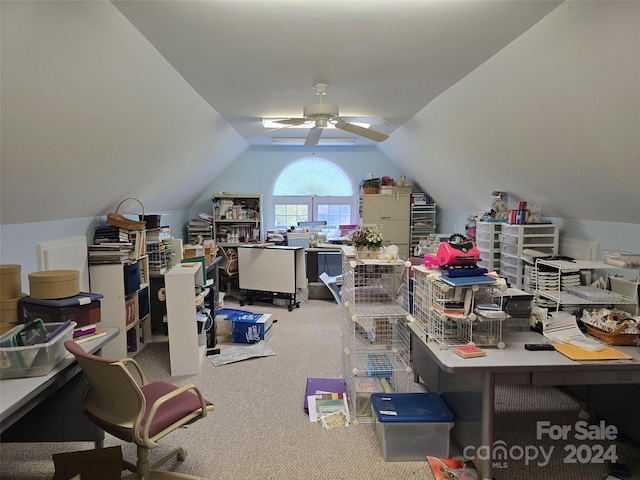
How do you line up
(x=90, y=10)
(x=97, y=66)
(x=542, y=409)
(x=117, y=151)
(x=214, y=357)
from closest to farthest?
(x=90, y=10)
(x=97, y=66)
(x=542, y=409)
(x=117, y=151)
(x=214, y=357)

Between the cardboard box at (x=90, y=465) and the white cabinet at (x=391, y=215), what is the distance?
14.8ft

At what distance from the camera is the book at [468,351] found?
1.84 metres

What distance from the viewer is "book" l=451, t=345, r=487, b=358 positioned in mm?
1836

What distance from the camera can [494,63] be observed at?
8.37 feet

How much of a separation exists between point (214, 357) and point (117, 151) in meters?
2.01

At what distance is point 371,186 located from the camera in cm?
583

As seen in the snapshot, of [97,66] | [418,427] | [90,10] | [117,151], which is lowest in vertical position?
[418,427]

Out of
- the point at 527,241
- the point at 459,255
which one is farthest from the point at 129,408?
the point at 527,241

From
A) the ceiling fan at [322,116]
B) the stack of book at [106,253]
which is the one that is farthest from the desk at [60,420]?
the ceiling fan at [322,116]

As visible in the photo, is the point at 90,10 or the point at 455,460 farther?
the point at 455,460

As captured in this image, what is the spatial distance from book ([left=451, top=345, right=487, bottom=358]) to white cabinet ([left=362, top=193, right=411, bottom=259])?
3852 mm

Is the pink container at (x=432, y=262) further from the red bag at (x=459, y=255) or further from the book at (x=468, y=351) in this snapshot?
the book at (x=468, y=351)

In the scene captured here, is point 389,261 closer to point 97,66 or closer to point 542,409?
point 542,409

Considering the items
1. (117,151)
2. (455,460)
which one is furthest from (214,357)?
(455,460)
